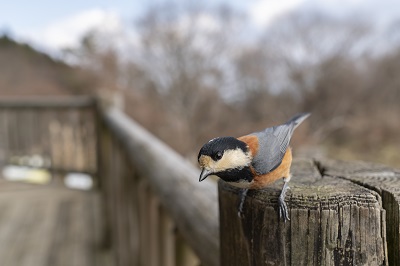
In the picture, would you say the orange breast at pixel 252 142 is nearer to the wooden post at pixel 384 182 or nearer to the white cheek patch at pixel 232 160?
the white cheek patch at pixel 232 160

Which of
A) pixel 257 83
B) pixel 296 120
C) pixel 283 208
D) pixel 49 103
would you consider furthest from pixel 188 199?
pixel 257 83

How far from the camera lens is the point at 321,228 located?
508 mm

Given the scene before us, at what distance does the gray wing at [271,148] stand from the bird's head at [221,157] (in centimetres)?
4

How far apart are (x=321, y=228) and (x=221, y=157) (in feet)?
0.53

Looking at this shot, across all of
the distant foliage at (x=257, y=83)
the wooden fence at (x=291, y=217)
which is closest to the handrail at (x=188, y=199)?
the wooden fence at (x=291, y=217)

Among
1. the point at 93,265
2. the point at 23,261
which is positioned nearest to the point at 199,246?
the point at 93,265

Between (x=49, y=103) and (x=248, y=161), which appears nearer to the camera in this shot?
(x=248, y=161)

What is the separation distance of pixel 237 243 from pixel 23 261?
258 centimetres

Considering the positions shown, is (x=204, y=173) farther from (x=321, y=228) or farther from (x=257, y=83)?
(x=257, y=83)

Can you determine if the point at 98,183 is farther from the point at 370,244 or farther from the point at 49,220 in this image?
the point at 370,244

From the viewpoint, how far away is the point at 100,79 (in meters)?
11.7

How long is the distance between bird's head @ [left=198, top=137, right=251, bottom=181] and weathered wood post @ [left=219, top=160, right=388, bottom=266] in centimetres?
6

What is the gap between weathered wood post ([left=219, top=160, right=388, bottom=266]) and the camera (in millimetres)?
505

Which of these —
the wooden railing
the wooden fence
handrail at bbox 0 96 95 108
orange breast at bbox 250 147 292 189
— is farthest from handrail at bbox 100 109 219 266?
the wooden railing
